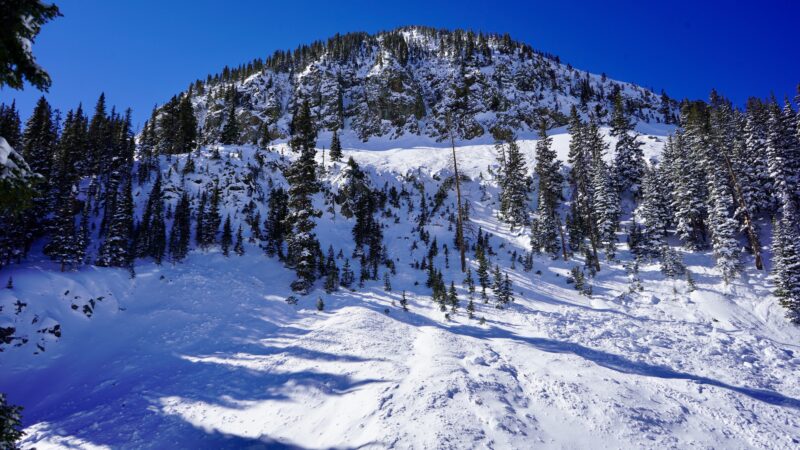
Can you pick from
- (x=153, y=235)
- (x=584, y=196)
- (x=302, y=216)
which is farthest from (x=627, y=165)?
(x=153, y=235)

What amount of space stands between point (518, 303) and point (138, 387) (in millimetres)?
18083

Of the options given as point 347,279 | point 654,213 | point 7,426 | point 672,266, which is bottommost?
point 672,266

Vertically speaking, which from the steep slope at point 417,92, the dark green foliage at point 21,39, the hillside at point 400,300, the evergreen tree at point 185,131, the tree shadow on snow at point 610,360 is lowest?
the tree shadow on snow at point 610,360

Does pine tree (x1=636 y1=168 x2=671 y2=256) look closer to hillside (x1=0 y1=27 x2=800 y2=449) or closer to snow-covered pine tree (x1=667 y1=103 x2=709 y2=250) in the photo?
hillside (x1=0 y1=27 x2=800 y2=449)

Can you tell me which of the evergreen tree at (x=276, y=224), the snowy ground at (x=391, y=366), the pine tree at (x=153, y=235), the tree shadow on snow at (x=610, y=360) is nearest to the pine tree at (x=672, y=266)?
the snowy ground at (x=391, y=366)

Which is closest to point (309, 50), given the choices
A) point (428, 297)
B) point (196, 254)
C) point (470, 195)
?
point (470, 195)

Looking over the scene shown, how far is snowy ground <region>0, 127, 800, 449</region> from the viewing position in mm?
9109

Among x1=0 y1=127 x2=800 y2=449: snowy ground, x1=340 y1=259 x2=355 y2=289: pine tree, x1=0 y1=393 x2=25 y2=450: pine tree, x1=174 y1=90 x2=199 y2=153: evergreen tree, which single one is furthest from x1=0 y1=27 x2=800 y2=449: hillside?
x1=0 y1=393 x2=25 y2=450: pine tree

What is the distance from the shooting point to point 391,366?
40.8ft

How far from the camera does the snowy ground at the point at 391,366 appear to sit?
359 inches

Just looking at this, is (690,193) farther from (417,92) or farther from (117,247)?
(417,92)

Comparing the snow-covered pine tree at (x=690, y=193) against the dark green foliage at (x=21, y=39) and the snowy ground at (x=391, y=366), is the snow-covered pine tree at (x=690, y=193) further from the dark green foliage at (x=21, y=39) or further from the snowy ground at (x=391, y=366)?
the dark green foliage at (x=21, y=39)

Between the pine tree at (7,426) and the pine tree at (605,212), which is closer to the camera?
the pine tree at (7,426)

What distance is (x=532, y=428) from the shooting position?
346 inches
